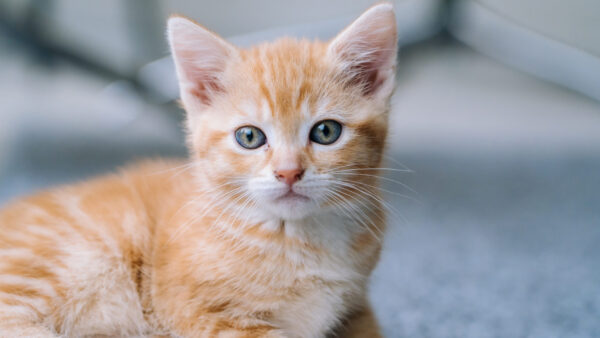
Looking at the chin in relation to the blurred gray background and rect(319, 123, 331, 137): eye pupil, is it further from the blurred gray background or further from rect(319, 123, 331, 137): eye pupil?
the blurred gray background

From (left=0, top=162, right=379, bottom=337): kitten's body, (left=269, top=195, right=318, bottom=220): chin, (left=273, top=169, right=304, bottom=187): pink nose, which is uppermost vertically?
(left=273, top=169, right=304, bottom=187): pink nose

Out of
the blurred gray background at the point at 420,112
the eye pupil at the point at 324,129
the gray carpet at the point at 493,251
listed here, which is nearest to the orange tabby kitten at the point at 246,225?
the eye pupil at the point at 324,129

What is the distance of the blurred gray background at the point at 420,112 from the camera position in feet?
6.00

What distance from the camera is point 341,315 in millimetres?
1099

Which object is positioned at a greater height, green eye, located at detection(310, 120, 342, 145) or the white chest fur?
green eye, located at detection(310, 120, 342, 145)

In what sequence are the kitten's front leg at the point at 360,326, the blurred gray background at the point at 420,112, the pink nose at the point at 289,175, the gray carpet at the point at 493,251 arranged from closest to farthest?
the pink nose at the point at 289,175 < the kitten's front leg at the point at 360,326 < the gray carpet at the point at 493,251 < the blurred gray background at the point at 420,112

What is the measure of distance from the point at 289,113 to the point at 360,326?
441 mm

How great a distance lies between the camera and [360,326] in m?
1.17

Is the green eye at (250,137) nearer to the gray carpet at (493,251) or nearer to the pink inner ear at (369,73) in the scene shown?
the pink inner ear at (369,73)

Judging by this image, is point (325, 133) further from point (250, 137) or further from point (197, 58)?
point (197, 58)

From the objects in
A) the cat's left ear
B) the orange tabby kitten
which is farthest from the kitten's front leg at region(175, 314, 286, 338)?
the cat's left ear

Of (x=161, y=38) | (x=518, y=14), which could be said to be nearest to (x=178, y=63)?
(x=161, y=38)

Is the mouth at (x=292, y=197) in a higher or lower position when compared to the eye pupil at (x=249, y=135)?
lower

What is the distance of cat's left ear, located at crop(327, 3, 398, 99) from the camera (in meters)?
1.05
